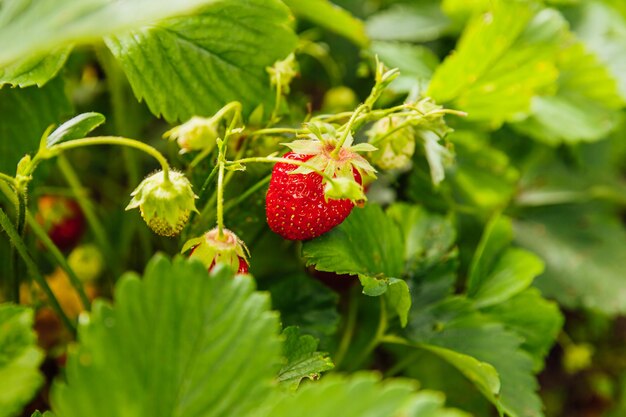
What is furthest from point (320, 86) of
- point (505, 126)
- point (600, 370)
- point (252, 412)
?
point (252, 412)

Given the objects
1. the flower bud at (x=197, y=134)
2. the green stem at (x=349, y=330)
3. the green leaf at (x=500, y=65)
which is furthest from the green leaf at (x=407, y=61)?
the flower bud at (x=197, y=134)

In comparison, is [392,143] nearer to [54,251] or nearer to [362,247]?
[362,247]

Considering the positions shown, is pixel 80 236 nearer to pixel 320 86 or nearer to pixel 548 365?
pixel 320 86

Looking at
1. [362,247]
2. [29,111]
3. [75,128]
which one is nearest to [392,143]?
[362,247]

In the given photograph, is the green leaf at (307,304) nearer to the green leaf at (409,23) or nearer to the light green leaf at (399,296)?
the light green leaf at (399,296)

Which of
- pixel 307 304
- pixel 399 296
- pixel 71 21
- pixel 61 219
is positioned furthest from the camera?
pixel 61 219
